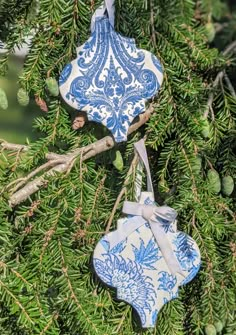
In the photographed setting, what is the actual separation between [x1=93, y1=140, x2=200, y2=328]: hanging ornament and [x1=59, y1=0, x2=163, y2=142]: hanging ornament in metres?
0.06

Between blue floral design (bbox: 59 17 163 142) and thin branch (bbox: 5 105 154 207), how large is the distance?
0.08ft

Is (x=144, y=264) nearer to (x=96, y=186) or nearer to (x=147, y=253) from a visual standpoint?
(x=147, y=253)

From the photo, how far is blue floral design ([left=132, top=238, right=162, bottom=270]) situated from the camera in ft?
2.50

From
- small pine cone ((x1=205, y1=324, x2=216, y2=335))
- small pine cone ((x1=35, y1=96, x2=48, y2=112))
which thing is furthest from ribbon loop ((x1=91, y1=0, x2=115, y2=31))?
small pine cone ((x1=205, y1=324, x2=216, y2=335))

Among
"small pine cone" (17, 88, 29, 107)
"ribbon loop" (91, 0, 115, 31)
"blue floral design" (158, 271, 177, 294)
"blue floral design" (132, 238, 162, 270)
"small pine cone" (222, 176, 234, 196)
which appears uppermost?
"ribbon loop" (91, 0, 115, 31)

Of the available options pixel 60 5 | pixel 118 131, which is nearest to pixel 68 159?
pixel 118 131

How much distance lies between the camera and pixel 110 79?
0.76 meters

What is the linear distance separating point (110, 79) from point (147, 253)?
7.7 inches

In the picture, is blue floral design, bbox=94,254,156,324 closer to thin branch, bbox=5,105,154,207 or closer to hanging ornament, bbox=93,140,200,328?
hanging ornament, bbox=93,140,200,328

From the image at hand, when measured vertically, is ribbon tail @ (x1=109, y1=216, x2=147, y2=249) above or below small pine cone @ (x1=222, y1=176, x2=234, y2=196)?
below

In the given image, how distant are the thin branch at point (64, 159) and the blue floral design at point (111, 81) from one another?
A: 0.03 metres

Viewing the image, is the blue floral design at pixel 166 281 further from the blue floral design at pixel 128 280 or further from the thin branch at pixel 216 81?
the thin branch at pixel 216 81

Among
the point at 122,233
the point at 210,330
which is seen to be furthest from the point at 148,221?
the point at 210,330

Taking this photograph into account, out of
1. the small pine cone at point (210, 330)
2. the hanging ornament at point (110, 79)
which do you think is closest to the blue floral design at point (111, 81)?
the hanging ornament at point (110, 79)
